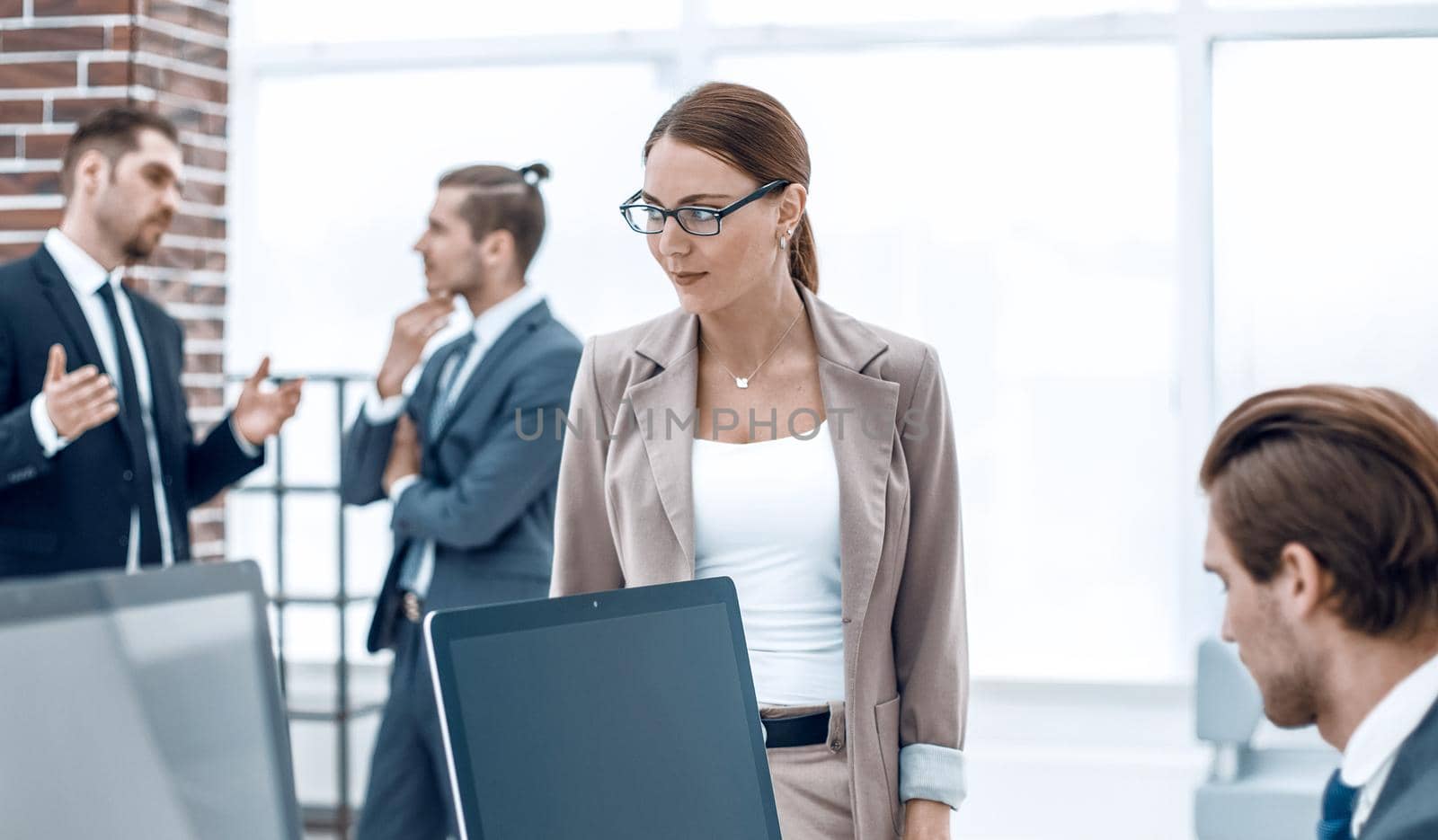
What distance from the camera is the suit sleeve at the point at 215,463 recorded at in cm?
321

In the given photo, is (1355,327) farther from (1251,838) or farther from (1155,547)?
(1251,838)

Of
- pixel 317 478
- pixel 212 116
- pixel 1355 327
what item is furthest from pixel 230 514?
pixel 1355 327

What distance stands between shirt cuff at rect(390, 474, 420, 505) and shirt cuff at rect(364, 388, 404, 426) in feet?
0.41

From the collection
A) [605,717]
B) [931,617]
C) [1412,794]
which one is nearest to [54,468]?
[931,617]

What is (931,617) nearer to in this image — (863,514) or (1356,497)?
(863,514)

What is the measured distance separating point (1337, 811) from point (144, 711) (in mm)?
925

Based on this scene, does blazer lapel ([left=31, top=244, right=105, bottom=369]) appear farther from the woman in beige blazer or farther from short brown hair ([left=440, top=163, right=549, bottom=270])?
the woman in beige blazer

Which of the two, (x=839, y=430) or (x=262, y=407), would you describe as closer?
(x=839, y=430)

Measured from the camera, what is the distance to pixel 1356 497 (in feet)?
3.60

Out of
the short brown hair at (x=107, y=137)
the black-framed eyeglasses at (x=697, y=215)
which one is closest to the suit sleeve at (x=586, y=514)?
the black-framed eyeglasses at (x=697, y=215)

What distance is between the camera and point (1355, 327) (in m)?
4.11

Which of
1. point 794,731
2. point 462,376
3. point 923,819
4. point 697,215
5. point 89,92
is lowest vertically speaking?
point 923,819

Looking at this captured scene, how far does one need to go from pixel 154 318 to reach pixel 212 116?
941 mm

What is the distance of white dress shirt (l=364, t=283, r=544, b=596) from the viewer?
293 cm
